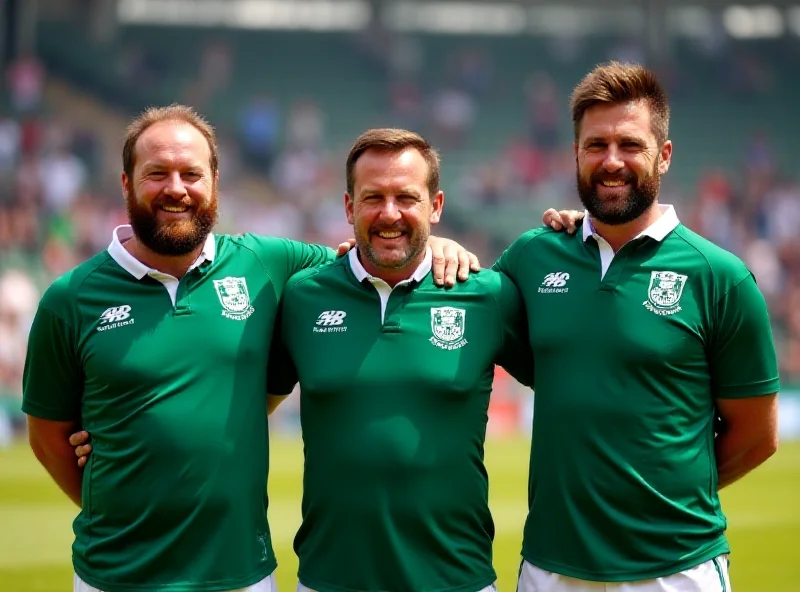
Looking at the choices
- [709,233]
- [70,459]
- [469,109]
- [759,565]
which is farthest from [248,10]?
[70,459]

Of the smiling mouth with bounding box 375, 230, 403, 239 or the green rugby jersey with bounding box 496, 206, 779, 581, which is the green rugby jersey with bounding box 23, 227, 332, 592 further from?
the green rugby jersey with bounding box 496, 206, 779, 581

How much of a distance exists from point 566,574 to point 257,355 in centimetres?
138

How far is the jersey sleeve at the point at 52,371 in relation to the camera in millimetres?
4332

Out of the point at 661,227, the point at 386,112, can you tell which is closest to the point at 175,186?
the point at 661,227

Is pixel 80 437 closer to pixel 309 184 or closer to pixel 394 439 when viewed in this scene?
pixel 394 439

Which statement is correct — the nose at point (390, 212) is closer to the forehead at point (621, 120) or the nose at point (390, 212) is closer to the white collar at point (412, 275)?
the white collar at point (412, 275)

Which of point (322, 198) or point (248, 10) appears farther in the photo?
point (248, 10)

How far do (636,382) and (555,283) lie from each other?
0.50 metres

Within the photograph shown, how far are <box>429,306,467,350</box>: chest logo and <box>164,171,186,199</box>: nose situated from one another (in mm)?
1021

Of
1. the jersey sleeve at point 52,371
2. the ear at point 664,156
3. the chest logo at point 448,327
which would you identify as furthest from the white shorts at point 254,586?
the ear at point 664,156

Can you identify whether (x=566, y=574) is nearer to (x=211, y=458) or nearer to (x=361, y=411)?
(x=361, y=411)

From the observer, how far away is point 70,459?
4.52m

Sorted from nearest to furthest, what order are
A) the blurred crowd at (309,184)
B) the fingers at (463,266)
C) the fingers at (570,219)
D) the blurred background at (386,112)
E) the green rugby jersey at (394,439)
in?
the green rugby jersey at (394,439) → the fingers at (463,266) → the fingers at (570,219) → the blurred crowd at (309,184) → the blurred background at (386,112)

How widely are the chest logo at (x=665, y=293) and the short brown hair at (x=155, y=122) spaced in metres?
1.70
